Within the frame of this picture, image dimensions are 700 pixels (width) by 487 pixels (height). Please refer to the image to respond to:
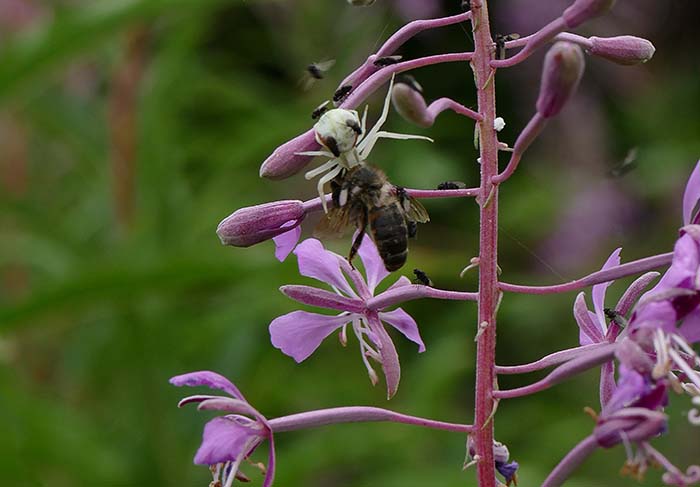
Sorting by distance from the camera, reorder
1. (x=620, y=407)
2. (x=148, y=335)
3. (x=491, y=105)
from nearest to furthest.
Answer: (x=620, y=407), (x=491, y=105), (x=148, y=335)

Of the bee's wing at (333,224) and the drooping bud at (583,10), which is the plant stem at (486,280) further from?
the bee's wing at (333,224)

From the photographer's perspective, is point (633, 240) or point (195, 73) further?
point (633, 240)

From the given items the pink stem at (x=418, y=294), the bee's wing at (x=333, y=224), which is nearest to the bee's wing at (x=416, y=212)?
the bee's wing at (x=333, y=224)

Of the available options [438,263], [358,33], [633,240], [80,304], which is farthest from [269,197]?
[633,240]

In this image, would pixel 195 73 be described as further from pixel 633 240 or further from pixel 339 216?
pixel 633 240

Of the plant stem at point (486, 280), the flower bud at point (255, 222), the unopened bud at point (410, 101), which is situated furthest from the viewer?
the flower bud at point (255, 222)

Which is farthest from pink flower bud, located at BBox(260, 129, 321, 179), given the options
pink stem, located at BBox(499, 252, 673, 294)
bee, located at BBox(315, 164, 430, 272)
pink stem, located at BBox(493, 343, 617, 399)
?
pink stem, located at BBox(493, 343, 617, 399)

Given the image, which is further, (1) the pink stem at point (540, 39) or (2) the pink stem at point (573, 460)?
(1) the pink stem at point (540, 39)
